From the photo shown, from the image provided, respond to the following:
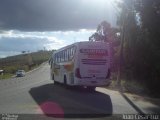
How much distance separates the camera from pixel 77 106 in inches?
736

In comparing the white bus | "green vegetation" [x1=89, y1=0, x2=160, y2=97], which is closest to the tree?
"green vegetation" [x1=89, y1=0, x2=160, y2=97]

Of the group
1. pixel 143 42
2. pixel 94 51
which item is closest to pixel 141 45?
pixel 143 42

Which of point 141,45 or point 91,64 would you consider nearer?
point 91,64

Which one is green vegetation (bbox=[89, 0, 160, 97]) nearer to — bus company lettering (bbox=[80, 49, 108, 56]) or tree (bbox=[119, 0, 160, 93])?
tree (bbox=[119, 0, 160, 93])

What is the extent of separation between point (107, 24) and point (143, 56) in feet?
97.9

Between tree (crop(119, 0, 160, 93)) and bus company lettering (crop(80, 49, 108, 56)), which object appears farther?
tree (crop(119, 0, 160, 93))

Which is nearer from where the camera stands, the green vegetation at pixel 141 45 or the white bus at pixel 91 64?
the white bus at pixel 91 64

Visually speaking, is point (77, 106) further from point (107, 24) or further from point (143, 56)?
point (107, 24)

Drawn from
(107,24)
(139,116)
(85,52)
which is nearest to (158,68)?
(85,52)

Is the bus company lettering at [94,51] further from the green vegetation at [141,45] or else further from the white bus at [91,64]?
the green vegetation at [141,45]

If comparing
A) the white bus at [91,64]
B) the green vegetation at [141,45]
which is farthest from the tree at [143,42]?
the white bus at [91,64]

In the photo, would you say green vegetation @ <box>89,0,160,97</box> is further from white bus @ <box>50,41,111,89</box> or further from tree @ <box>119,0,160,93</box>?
white bus @ <box>50,41,111,89</box>

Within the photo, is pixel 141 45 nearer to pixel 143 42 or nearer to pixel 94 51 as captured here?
pixel 143 42

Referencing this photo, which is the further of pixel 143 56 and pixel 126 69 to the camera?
pixel 126 69
